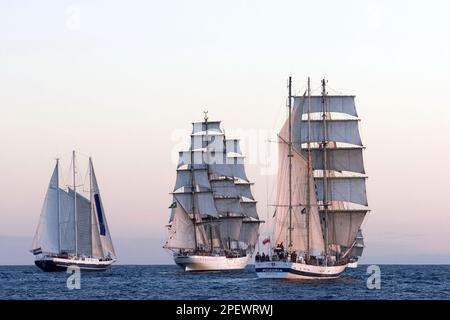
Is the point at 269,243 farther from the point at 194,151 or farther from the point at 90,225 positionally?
the point at 194,151

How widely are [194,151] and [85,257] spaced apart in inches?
1097

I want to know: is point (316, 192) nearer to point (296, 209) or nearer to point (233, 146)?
point (296, 209)

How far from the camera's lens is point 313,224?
101m

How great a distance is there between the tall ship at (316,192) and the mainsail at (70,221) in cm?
3565

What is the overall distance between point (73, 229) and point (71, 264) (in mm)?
5013

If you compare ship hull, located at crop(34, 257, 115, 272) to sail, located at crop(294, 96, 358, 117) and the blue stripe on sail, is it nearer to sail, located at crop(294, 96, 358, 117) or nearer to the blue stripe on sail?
the blue stripe on sail

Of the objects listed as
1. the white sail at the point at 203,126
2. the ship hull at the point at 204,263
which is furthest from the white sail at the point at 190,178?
the ship hull at the point at 204,263

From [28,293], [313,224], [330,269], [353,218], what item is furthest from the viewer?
[353,218]

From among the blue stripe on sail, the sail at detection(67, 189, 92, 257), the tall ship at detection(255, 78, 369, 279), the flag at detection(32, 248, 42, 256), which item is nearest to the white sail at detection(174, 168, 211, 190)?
the blue stripe on sail

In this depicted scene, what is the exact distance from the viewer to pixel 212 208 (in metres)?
160

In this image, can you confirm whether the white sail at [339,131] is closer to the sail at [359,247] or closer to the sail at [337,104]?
the sail at [337,104]

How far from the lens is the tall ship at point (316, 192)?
100 metres

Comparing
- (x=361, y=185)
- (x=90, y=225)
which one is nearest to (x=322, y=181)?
(x=361, y=185)

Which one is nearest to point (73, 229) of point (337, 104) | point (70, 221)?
point (70, 221)
